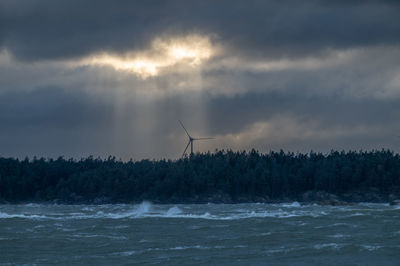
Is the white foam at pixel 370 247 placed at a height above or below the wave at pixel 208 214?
below

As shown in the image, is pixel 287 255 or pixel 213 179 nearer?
pixel 287 255

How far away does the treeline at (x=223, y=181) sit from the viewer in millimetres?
164250

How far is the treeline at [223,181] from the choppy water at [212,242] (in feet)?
343

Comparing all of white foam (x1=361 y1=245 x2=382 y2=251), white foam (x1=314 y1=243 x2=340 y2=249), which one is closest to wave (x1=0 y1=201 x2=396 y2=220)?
white foam (x1=314 y1=243 x2=340 y2=249)

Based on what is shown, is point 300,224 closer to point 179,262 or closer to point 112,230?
point 112,230

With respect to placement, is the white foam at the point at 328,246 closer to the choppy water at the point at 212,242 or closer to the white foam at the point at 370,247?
the choppy water at the point at 212,242

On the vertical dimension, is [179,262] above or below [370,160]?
below

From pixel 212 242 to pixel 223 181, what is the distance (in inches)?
5283

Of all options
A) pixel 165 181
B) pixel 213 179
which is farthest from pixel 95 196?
pixel 213 179

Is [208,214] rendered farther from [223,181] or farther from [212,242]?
[223,181]

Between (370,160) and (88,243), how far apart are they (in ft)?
453

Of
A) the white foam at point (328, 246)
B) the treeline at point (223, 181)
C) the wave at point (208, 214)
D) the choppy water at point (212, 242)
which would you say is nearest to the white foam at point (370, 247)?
the choppy water at point (212, 242)

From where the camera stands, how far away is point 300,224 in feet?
177

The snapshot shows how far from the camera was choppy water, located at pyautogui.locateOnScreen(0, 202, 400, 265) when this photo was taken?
35.7 meters
